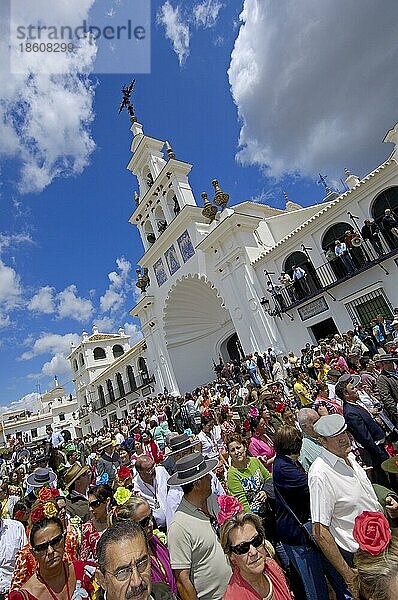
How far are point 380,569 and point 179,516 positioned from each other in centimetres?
128

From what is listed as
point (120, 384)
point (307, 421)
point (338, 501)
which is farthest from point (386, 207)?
point (120, 384)

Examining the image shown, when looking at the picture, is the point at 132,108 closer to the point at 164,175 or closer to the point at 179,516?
the point at 164,175

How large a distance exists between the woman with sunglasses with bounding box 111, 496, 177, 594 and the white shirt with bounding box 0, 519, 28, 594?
1.70m

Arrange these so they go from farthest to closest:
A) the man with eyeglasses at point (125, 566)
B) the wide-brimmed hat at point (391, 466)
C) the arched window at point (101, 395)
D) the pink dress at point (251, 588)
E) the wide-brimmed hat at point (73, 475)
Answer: the arched window at point (101, 395)
the wide-brimmed hat at point (73, 475)
the wide-brimmed hat at point (391, 466)
the pink dress at point (251, 588)
the man with eyeglasses at point (125, 566)

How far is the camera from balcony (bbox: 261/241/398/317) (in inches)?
503

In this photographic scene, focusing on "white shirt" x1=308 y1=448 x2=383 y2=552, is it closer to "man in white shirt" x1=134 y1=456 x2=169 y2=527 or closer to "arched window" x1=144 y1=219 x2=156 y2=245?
"man in white shirt" x1=134 y1=456 x2=169 y2=527

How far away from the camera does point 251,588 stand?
1757 mm

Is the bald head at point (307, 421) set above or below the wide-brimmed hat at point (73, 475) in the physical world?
below

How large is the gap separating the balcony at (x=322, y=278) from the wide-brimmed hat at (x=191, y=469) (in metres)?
11.9

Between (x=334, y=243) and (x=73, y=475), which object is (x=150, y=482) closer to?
(x=73, y=475)

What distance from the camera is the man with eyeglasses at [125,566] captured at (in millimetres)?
1564

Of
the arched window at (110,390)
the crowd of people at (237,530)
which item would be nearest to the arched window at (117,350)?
the arched window at (110,390)

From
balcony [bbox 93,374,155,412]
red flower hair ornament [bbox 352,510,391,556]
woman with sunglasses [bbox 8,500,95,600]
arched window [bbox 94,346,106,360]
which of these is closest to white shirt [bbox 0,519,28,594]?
woman with sunglasses [bbox 8,500,95,600]

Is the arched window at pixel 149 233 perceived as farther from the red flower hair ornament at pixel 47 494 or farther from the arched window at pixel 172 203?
the red flower hair ornament at pixel 47 494
